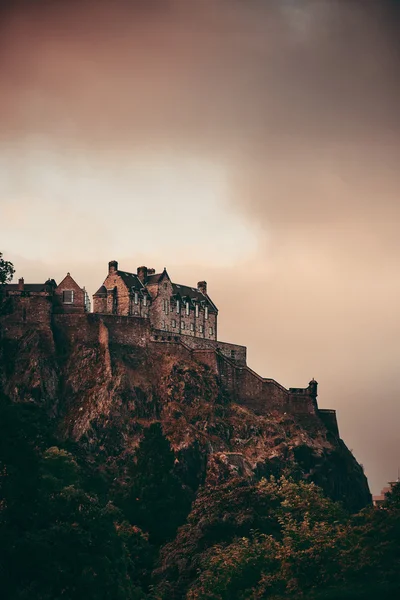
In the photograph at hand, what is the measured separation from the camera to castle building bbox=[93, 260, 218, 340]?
164375 mm

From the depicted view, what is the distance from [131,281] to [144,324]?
1082 cm

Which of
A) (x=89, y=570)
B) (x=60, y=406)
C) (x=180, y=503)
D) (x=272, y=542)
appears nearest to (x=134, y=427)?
(x=60, y=406)

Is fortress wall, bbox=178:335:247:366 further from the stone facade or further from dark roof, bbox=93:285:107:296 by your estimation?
the stone facade

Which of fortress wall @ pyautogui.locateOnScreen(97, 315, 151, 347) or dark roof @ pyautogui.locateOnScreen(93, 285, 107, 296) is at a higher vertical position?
dark roof @ pyautogui.locateOnScreen(93, 285, 107, 296)

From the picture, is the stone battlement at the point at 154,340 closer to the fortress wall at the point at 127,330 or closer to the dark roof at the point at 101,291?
the fortress wall at the point at 127,330

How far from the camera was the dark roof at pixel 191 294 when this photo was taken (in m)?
175

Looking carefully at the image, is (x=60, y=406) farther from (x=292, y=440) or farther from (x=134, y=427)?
(x=292, y=440)

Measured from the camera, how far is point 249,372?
163 m

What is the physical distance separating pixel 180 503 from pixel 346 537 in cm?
3495

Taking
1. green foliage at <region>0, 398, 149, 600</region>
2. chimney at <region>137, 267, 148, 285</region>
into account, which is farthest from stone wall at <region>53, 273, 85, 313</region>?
green foliage at <region>0, 398, 149, 600</region>

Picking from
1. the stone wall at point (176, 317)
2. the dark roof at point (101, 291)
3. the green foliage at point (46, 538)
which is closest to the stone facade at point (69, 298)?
the dark roof at point (101, 291)

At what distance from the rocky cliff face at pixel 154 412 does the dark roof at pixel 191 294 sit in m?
17.5

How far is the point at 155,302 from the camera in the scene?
167 m

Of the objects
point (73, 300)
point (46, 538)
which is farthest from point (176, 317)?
point (46, 538)
